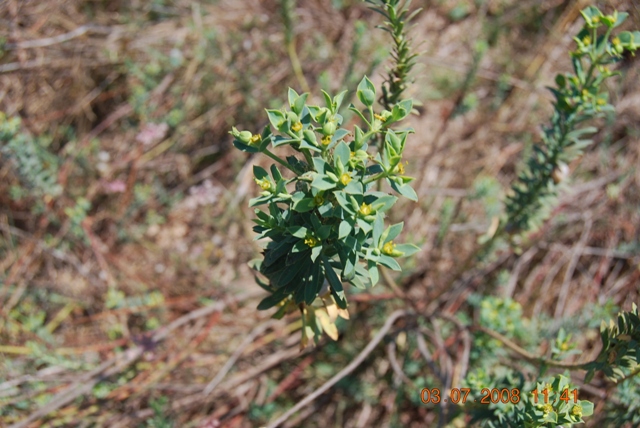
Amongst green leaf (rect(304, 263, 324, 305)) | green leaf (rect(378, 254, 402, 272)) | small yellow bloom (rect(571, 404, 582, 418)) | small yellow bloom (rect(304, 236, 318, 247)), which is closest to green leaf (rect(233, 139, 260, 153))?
small yellow bloom (rect(304, 236, 318, 247))

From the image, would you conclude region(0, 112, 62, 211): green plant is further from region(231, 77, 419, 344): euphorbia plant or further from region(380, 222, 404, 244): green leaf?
region(380, 222, 404, 244): green leaf

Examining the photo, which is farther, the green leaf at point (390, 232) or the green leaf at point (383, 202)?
the green leaf at point (390, 232)

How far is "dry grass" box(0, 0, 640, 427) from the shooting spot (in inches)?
139

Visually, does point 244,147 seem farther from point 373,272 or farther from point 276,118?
point 373,272

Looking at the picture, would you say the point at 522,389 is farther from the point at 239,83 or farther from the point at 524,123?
the point at 239,83

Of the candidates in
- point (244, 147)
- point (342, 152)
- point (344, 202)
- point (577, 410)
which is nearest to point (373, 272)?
point (344, 202)

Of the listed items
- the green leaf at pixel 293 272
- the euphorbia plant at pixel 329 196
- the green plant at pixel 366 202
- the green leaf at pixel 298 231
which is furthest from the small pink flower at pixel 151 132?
the green leaf at pixel 298 231

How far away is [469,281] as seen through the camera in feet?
12.5

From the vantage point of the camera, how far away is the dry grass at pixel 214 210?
11.6 ft

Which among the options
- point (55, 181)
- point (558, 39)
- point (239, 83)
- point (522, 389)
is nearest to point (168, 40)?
point (239, 83)

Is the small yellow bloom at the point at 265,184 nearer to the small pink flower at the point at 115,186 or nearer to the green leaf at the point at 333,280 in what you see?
the green leaf at the point at 333,280

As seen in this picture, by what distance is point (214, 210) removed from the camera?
4.45 meters
